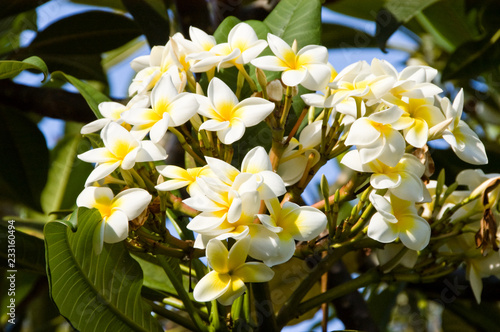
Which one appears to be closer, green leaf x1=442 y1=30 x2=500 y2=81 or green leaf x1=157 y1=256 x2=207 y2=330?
green leaf x1=157 y1=256 x2=207 y2=330

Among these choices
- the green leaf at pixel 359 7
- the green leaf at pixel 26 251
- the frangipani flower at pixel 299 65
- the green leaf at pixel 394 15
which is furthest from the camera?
the green leaf at pixel 359 7

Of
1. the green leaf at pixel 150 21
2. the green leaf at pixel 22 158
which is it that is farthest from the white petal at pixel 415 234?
the green leaf at pixel 22 158

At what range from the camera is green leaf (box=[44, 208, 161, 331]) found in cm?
73

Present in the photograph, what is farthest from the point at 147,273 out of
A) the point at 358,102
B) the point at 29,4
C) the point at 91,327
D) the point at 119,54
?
the point at 119,54

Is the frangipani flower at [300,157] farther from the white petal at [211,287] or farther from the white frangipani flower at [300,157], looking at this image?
the white petal at [211,287]

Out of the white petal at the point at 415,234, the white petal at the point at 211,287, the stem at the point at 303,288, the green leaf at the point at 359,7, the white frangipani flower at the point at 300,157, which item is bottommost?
the green leaf at the point at 359,7

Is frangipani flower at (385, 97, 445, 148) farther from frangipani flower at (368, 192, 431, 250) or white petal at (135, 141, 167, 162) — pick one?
white petal at (135, 141, 167, 162)

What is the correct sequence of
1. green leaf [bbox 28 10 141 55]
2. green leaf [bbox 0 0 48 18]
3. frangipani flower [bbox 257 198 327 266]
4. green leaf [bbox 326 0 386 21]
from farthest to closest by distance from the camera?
green leaf [bbox 326 0 386 21] → green leaf [bbox 28 10 141 55] → green leaf [bbox 0 0 48 18] → frangipani flower [bbox 257 198 327 266]

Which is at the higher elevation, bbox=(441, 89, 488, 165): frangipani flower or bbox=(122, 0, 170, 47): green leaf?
bbox=(441, 89, 488, 165): frangipani flower

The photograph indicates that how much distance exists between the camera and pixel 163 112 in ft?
2.57

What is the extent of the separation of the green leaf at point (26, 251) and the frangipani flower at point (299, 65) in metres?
0.53

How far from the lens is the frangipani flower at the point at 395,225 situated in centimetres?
74

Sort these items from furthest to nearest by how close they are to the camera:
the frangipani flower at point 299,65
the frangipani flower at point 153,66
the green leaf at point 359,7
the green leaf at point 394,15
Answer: the green leaf at point 359,7, the green leaf at point 394,15, the frangipani flower at point 153,66, the frangipani flower at point 299,65

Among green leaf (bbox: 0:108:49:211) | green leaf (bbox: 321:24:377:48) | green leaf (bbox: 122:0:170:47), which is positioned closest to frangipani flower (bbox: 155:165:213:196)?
green leaf (bbox: 122:0:170:47)
